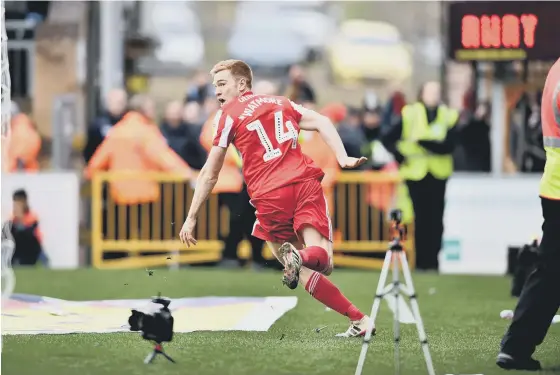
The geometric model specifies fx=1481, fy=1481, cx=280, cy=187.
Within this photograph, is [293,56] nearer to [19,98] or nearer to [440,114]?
[19,98]

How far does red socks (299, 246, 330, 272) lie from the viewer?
9.39 metres

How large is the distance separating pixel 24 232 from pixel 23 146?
1688 mm

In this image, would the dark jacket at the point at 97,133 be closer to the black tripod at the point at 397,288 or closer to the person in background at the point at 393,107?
the person in background at the point at 393,107

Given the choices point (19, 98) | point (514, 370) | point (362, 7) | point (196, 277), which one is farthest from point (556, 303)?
point (362, 7)

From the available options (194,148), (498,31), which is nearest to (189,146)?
(194,148)

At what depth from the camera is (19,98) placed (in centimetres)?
2128

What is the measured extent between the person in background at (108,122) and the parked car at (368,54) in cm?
1201

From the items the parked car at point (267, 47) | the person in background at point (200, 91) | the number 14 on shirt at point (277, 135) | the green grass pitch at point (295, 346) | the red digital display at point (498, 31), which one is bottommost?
the green grass pitch at point (295, 346)

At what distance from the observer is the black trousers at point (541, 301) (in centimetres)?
860

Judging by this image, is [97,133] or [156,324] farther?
[97,133]

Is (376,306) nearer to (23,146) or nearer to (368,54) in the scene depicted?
(23,146)

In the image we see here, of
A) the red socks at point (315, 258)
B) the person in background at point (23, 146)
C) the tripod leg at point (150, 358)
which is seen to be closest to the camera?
the tripod leg at point (150, 358)

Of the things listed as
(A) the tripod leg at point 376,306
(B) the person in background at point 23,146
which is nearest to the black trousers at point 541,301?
(A) the tripod leg at point 376,306

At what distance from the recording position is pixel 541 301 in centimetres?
862
